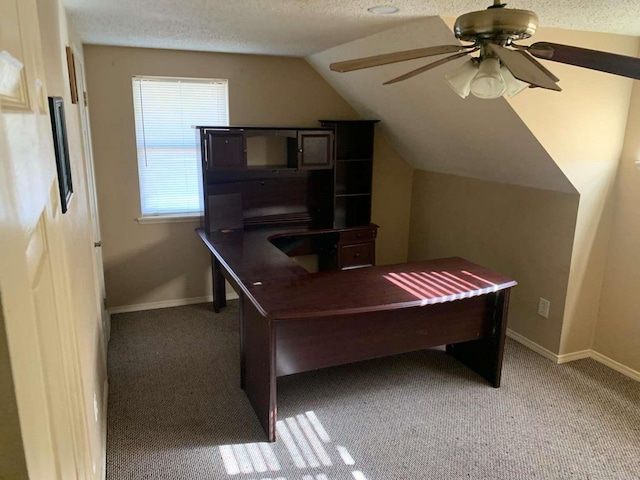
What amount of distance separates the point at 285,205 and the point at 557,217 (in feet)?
7.83

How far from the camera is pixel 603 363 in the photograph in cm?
343

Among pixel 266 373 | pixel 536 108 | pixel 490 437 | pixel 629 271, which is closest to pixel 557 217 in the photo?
pixel 629 271

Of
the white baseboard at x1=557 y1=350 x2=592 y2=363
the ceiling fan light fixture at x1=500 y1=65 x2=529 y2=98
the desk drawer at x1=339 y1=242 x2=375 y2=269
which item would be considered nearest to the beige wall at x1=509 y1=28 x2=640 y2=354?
the white baseboard at x1=557 y1=350 x2=592 y2=363

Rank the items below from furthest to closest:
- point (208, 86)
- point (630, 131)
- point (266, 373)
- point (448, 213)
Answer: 1. point (448, 213)
2. point (208, 86)
3. point (630, 131)
4. point (266, 373)

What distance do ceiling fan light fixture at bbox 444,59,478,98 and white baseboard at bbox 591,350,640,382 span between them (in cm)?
268

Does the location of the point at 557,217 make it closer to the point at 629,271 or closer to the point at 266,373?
the point at 629,271

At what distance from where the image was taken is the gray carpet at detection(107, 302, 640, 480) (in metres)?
2.33

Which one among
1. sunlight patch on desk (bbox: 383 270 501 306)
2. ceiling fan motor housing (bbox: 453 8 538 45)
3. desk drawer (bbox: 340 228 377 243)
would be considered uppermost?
ceiling fan motor housing (bbox: 453 8 538 45)

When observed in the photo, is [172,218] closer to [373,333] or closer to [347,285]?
[347,285]

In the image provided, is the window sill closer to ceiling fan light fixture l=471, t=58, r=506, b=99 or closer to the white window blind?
the white window blind

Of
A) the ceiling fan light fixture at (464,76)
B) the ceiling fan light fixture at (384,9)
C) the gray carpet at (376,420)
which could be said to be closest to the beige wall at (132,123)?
the gray carpet at (376,420)

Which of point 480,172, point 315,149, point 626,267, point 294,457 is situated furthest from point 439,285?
point 315,149

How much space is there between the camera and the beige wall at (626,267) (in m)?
3.15

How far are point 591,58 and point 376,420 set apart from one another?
210cm
